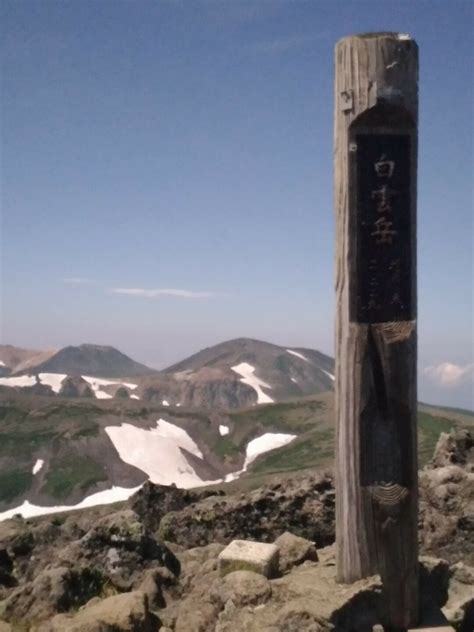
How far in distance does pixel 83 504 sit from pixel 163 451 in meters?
11.8

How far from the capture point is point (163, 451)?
56.0m

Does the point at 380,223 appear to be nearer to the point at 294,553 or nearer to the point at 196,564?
the point at 294,553

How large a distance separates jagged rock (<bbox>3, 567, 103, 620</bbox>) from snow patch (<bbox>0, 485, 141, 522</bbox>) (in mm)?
35560

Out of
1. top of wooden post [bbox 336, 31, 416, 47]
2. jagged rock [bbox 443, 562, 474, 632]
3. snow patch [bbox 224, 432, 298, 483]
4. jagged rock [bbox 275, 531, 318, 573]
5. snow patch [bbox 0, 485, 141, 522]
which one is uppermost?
top of wooden post [bbox 336, 31, 416, 47]

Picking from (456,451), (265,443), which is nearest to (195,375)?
(265,443)

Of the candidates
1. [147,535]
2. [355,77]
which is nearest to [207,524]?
[147,535]

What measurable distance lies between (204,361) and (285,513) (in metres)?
102

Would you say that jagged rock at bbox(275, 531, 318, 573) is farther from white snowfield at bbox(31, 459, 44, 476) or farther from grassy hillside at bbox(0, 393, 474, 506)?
white snowfield at bbox(31, 459, 44, 476)

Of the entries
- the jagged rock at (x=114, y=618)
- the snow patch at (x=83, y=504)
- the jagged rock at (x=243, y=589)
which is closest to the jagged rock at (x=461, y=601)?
the jagged rock at (x=243, y=589)

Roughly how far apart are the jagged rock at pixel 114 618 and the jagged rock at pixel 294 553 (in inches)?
78.9

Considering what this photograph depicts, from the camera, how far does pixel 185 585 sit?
863 cm

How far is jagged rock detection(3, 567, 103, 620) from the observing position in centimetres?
786

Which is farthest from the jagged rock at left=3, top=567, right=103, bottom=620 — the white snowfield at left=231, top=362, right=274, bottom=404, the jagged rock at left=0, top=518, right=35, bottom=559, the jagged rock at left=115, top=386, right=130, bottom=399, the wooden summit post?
the white snowfield at left=231, top=362, right=274, bottom=404

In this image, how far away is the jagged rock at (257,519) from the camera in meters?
12.8
